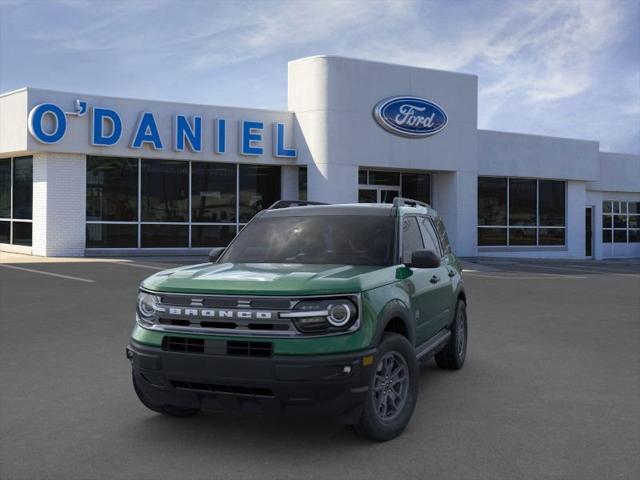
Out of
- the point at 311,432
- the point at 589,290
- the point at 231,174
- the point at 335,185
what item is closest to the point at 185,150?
the point at 231,174

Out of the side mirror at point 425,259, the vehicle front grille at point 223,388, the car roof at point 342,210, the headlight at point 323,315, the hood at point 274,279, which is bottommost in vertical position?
the vehicle front grille at point 223,388

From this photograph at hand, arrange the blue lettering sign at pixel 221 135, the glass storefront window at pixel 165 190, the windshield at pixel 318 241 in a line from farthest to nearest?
the blue lettering sign at pixel 221 135 → the glass storefront window at pixel 165 190 → the windshield at pixel 318 241

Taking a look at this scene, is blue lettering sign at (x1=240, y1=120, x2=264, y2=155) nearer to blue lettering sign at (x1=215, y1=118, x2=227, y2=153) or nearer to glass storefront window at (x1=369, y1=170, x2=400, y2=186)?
blue lettering sign at (x1=215, y1=118, x2=227, y2=153)

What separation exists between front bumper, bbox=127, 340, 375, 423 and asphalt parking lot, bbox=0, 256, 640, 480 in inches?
14.3

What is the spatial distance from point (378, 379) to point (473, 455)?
0.81m

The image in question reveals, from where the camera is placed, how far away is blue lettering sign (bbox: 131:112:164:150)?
75.0 feet

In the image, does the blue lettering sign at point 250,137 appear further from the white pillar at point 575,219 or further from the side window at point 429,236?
the side window at point 429,236

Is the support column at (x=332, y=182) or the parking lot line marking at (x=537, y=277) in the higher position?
the support column at (x=332, y=182)

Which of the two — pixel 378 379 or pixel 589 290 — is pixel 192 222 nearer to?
pixel 589 290

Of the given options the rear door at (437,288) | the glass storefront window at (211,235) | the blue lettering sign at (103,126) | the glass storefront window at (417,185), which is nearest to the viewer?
the rear door at (437,288)

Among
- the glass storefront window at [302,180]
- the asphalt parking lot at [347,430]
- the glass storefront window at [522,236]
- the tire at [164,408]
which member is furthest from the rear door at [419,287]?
the glass storefront window at [522,236]

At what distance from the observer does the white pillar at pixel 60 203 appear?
73.1ft

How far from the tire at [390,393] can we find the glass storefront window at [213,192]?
20232 millimetres

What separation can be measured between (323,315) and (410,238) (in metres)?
1.94
